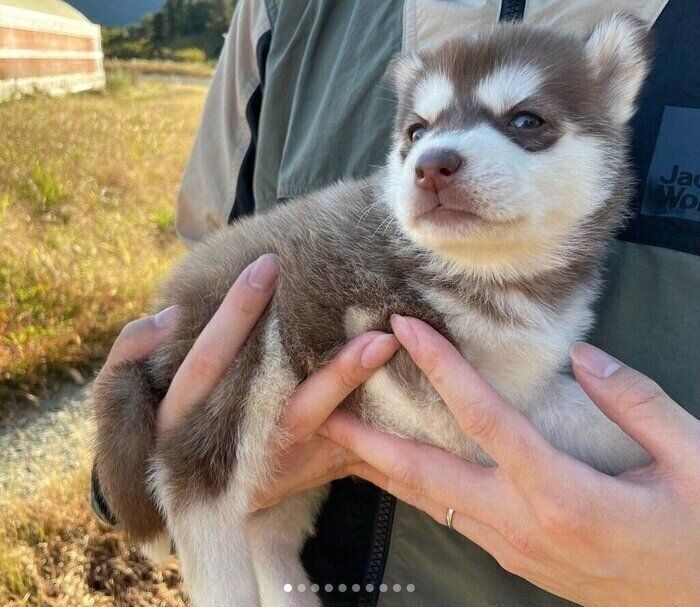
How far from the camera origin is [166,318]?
1.73 meters

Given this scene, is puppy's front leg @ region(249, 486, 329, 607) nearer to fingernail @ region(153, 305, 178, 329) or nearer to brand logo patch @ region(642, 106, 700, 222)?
fingernail @ region(153, 305, 178, 329)

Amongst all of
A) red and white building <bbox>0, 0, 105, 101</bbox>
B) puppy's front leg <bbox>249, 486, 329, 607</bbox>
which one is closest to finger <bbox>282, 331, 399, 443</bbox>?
puppy's front leg <bbox>249, 486, 329, 607</bbox>

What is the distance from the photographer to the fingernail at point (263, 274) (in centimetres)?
154

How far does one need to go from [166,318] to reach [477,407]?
90 cm

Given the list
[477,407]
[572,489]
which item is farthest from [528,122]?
[572,489]

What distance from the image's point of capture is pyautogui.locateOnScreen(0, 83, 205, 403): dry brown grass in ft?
9.86

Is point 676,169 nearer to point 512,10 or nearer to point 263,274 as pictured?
point 512,10

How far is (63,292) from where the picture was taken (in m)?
3.26

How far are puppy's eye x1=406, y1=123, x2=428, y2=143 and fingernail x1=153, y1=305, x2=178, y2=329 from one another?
0.82 m

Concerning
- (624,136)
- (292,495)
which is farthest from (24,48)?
(624,136)

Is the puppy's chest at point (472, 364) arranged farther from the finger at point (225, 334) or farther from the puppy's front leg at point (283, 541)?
the puppy's front leg at point (283, 541)

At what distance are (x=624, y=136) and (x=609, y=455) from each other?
2.73ft

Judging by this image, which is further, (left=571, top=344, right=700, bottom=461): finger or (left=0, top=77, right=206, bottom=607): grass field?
(left=0, top=77, right=206, bottom=607): grass field

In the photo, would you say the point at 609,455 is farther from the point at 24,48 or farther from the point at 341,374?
the point at 24,48
